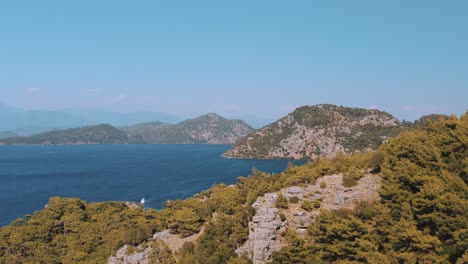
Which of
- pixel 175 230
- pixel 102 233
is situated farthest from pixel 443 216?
pixel 102 233

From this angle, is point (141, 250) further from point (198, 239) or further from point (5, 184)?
point (5, 184)

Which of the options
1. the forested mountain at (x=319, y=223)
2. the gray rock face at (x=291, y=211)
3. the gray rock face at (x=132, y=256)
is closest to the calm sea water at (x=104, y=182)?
the forested mountain at (x=319, y=223)

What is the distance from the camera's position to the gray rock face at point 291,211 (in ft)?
101

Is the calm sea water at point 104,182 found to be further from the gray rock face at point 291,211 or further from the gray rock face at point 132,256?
the gray rock face at point 291,211

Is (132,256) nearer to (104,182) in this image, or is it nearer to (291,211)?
(291,211)

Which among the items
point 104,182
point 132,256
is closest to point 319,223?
point 132,256

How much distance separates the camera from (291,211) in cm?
3347

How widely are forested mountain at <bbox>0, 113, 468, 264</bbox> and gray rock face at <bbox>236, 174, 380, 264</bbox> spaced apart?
93 mm

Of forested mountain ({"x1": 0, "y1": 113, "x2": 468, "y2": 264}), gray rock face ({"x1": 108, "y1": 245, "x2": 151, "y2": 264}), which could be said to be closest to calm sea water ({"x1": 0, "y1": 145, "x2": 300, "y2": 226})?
forested mountain ({"x1": 0, "y1": 113, "x2": 468, "y2": 264})

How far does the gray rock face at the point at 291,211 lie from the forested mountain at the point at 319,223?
93 mm

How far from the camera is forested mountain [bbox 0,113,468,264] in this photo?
82.2 ft

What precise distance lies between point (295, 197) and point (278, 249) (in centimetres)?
651

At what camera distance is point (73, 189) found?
132 meters

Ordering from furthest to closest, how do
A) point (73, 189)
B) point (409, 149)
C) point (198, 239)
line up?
point (73, 189)
point (198, 239)
point (409, 149)
